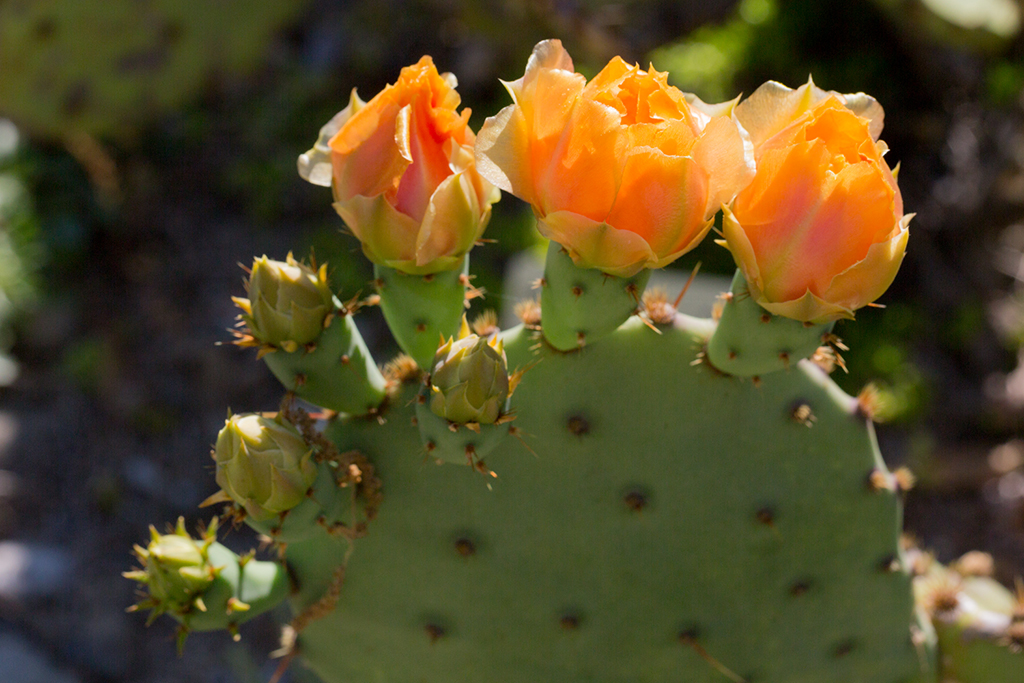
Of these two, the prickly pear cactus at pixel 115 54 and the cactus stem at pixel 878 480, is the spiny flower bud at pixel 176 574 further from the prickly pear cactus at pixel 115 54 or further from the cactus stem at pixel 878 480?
the prickly pear cactus at pixel 115 54

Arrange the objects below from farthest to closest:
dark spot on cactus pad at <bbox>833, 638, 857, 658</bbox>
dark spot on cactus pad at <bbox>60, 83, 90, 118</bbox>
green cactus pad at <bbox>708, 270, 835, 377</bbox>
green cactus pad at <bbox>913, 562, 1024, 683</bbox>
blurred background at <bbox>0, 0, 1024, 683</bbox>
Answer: dark spot on cactus pad at <bbox>60, 83, 90, 118</bbox>
blurred background at <bbox>0, 0, 1024, 683</bbox>
green cactus pad at <bbox>913, 562, 1024, 683</bbox>
dark spot on cactus pad at <bbox>833, 638, 857, 658</bbox>
green cactus pad at <bbox>708, 270, 835, 377</bbox>

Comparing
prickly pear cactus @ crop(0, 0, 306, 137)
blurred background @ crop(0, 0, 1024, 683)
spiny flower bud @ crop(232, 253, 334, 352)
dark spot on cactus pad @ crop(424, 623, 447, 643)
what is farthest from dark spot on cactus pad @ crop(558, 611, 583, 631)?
prickly pear cactus @ crop(0, 0, 306, 137)

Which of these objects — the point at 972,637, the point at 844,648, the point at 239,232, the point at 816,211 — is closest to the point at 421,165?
the point at 816,211

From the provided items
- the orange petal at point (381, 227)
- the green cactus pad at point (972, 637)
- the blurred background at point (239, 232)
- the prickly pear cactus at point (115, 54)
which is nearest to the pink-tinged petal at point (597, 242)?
the orange petal at point (381, 227)

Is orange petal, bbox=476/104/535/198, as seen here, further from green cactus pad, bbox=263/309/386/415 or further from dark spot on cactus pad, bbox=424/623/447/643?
dark spot on cactus pad, bbox=424/623/447/643

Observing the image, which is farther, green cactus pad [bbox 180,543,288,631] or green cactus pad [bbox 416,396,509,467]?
green cactus pad [bbox 180,543,288,631]

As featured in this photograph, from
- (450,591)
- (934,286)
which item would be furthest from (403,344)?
(934,286)
